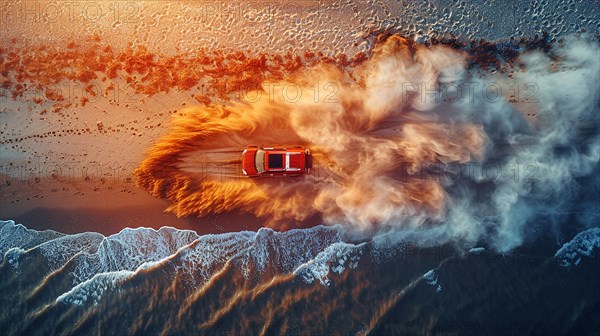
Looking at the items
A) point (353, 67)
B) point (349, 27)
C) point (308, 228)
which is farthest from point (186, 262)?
point (349, 27)

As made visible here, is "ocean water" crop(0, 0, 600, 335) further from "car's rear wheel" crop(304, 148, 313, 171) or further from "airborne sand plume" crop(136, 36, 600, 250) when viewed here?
"car's rear wheel" crop(304, 148, 313, 171)

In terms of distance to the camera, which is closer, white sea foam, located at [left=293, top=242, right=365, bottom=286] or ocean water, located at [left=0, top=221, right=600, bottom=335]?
ocean water, located at [left=0, top=221, right=600, bottom=335]

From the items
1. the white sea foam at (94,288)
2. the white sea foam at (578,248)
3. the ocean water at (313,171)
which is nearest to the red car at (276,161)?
the ocean water at (313,171)

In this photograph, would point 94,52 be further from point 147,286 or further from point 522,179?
point 522,179

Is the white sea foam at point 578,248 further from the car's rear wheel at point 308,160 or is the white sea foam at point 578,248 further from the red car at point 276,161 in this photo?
the red car at point 276,161

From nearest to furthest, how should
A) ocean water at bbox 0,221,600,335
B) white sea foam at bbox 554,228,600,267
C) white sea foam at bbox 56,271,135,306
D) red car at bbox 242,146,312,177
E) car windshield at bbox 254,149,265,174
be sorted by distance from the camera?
red car at bbox 242,146,312,177 → car windshield at bbox 254,149,265,174 → ocean water at bbox 0,221,600,335 → white sea foam at bbox 554,228,600,267 → white sea foam at bbox 56,271,135,306

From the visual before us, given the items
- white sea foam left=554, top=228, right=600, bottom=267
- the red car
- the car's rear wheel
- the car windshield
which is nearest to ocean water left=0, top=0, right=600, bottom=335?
white sea foam left=554, top=228, right=600, bottom=267

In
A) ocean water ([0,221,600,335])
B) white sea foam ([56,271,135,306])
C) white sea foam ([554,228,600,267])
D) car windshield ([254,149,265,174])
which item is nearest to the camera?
car windshield ([254,149,265,174])
